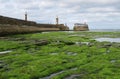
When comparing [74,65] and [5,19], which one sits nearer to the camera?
[74,65]

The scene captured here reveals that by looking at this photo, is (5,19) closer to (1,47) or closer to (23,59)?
(1,47)

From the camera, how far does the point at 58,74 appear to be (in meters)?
13.7

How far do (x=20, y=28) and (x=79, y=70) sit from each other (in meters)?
39.6

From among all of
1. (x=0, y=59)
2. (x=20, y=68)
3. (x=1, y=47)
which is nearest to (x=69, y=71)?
(x=20, y=68)

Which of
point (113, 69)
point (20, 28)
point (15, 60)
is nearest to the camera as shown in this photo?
point (113, 69)

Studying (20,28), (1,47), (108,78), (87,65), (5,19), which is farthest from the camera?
(20,28)

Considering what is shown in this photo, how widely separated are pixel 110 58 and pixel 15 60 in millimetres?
6926

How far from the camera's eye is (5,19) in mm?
44125

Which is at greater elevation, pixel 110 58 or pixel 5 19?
pixel 5 19

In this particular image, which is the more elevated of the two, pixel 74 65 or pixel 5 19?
pixel 5 19

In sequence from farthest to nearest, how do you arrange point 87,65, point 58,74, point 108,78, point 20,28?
1. point 20,28
2. point 87,65
3. point 58,74
4. point 108,78

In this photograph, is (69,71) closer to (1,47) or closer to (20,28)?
(1,47)

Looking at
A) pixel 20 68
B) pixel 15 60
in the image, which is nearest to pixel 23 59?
pixel 15 60

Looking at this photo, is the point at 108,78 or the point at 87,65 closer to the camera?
the point at 108,78
